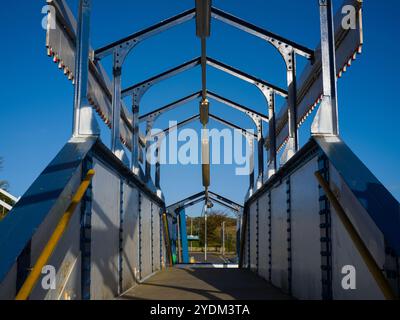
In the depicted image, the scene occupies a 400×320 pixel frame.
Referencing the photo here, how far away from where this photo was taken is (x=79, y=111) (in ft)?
20.1

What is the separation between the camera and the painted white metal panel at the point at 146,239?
11516mm

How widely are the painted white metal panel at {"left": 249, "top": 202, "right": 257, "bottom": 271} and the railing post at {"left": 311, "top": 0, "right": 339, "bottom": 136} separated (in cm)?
797

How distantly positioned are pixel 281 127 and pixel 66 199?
9873mm

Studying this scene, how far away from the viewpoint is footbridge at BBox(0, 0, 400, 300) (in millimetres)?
3859

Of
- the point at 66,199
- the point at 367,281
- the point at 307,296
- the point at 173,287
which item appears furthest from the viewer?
the point at 173,287

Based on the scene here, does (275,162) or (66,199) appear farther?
(275,162)

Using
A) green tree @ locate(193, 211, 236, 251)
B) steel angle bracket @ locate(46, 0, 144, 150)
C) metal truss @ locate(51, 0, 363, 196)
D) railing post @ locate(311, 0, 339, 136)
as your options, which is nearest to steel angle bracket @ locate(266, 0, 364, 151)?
metal truss @ locate(51, 0, 363, 196)

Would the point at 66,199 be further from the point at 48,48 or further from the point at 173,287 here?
the point at 173,287

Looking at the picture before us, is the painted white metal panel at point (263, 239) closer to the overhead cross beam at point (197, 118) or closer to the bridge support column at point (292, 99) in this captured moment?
the bridge support column at point (292, 99)

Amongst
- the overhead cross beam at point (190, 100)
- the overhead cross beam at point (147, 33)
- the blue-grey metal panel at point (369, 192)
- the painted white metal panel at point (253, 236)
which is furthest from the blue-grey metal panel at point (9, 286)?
the overhead cross beam at point (190, 100)

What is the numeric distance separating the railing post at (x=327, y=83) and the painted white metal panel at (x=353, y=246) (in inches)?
33.2

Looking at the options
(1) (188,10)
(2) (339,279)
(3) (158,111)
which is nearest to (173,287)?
(2) (339,279)

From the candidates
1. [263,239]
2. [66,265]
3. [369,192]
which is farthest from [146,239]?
[369,192]

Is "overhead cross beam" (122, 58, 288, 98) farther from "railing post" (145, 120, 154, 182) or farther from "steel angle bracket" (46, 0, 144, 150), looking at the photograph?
"railing post" (145, 120, 154, 182)
